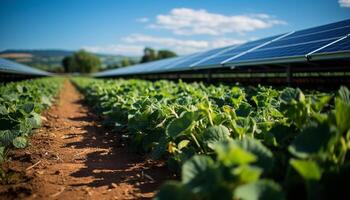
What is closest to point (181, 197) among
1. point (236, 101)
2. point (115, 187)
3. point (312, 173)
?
point (312, 173)

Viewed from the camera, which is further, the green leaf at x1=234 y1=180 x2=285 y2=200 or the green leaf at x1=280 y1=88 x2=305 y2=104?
the green leaf at x1=280 y1=88 x2=305 y2=104

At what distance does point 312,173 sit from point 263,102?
1.81 meters

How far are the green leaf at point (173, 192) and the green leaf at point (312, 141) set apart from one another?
648mm

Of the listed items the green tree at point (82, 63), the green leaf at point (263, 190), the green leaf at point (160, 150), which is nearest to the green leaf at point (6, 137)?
the green leaf at point (160, 150)

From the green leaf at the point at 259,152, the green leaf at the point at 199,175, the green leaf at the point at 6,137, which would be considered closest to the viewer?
the green leaf at the point at 199,175

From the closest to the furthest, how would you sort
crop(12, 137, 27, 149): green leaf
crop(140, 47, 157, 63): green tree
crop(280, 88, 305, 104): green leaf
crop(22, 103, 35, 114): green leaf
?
crop(280, 88, 305, 104): green leaf < crop(12, 137, 27, 149): green leaf < crop(22, 103, 35, 114): green leaf < crop(140, 47, 157, 63): green tree

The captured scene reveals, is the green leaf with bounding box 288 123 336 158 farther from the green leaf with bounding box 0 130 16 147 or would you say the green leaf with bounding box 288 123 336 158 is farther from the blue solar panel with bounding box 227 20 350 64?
the blue solar panel with bounding box 227 20 350 64

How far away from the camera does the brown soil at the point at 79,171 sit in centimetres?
261

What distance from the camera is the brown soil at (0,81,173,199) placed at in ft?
8.56

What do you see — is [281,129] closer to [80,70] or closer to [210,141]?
[210,141]

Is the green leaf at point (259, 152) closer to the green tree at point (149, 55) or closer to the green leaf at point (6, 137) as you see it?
the green leaf at point (6, 137)

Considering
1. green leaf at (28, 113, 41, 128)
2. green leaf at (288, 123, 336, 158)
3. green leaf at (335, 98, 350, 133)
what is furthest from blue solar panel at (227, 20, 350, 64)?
green leaf at (28, 113, 41, 128)

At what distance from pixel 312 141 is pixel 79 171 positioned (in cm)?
248

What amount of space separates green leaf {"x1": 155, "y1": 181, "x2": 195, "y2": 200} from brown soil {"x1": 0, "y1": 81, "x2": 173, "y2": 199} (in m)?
0.93
